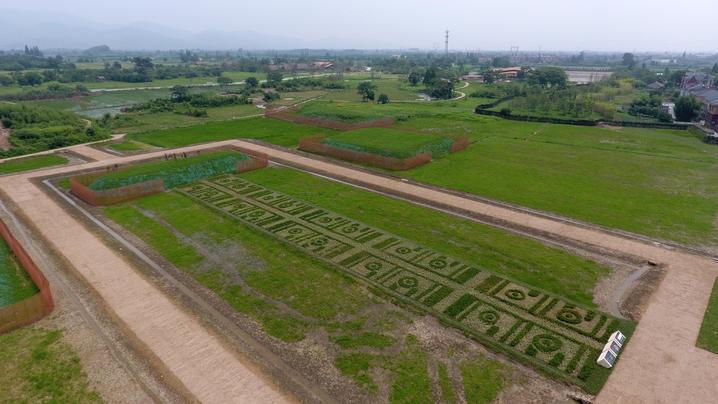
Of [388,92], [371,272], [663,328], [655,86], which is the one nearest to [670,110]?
[655,86]

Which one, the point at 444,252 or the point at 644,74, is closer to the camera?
the point at 444,252

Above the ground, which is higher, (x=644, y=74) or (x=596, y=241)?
(x=644, y=74)

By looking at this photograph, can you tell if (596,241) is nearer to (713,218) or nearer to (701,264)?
(701,264)

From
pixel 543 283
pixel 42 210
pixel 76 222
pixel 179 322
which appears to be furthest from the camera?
pixel 42 210

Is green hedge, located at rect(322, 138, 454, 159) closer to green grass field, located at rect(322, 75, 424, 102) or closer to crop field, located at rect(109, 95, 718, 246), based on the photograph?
crop field, located at rect(109, 95, 718, 246)

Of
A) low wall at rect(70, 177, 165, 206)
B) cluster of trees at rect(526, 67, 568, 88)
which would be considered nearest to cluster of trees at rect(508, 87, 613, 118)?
cluster of trees at rect(526, 67, 568, 88)

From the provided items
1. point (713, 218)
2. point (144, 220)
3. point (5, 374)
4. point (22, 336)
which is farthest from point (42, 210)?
point (713, 218)

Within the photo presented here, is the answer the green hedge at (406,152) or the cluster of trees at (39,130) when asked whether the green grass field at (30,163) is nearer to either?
the cluster of trees at (39,130)
